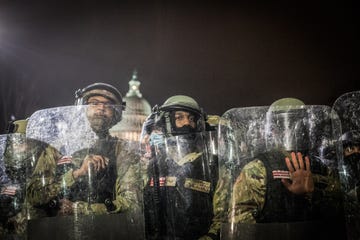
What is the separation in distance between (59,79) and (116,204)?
6673mm

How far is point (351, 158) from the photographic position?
10.8 feet

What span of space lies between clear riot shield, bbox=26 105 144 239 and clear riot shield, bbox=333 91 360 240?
1731mm

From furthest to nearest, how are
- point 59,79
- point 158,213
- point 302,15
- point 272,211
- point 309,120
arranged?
point 59,79, point 302,15, point 158,213, point 309,120, point 272,211

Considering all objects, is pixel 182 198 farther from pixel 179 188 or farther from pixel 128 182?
pixel 128 182

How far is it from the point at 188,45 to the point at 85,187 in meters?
6.10

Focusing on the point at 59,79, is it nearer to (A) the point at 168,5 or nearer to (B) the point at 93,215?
(A) the point at 168,5

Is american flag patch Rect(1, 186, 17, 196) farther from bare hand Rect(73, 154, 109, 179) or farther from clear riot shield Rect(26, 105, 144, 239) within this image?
bare hand Rect(73, 154, 109, 179)

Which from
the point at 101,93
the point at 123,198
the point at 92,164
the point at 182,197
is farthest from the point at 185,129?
A: the point at 92,164

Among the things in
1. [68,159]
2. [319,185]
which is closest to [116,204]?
[68,159]

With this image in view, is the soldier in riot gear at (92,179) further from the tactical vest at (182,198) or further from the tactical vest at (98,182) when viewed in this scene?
the tactical vest at (182,198)

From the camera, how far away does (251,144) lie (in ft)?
11.2

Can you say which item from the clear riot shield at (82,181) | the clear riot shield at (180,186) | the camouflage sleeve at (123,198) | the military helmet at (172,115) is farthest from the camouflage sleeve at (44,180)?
the military helmet at (172,115)

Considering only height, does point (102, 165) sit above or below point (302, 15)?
below

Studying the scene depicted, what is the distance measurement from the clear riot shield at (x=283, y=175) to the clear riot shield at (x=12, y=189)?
219 cm
